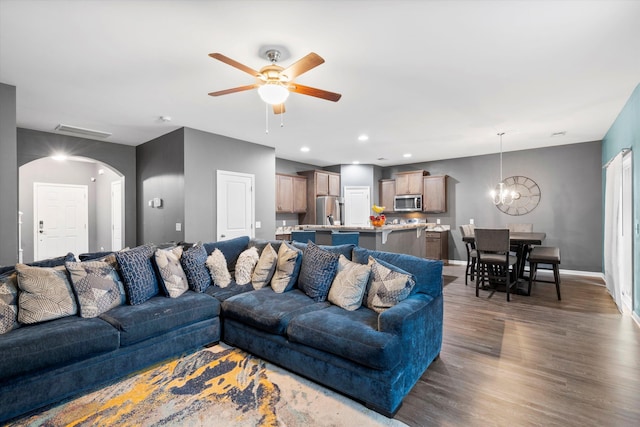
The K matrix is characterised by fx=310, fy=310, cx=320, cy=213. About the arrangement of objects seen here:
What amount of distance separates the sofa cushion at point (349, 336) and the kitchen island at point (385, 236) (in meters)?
2.34

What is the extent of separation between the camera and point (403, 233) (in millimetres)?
5492

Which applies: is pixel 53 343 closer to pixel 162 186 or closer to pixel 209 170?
pixel 209 170

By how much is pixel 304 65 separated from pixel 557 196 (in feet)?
21.6

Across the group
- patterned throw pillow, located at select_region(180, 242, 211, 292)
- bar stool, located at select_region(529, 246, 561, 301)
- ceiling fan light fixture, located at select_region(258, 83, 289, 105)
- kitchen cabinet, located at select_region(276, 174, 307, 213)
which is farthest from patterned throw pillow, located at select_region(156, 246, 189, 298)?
bar stool, located at select_region(529, 246, 561, 301)

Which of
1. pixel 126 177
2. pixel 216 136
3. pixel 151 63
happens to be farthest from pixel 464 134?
pixel 126 177

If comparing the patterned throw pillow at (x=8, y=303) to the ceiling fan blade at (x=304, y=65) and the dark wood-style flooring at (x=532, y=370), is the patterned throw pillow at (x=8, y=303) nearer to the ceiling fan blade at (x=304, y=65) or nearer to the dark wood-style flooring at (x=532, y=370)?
the ceiling fan blade at (x=304, y=65)

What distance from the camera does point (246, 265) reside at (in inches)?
135

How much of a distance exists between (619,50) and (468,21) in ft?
5.09

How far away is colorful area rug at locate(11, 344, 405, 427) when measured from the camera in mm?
1895

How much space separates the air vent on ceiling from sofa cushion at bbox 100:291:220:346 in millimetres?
3634

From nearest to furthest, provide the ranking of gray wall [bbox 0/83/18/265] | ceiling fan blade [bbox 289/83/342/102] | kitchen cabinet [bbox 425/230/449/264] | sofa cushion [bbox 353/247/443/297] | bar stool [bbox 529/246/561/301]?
sofa cushion [bbox 353/247/443/297] < ceiling fan blade [bbox 289/83/342/102] < gray wall [bbox 0/83/18/265] < bar stool [bbox 529/246/561/301] < kitchen cabinet [bbox 425/230/449/264]

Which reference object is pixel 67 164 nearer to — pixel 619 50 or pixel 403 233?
pixel 403 233

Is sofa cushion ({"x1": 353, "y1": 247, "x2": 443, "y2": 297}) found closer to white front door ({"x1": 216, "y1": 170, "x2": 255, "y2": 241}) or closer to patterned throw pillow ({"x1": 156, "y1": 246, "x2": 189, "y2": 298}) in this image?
patterned throw pillow ({"x1": 156, "y1": 246, "x2": 189, "y2": 298})

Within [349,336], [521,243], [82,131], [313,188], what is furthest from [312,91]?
[313,188]
